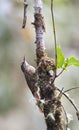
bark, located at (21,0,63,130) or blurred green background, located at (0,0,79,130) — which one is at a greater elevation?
blurred green background, located at (0,0,79,130)

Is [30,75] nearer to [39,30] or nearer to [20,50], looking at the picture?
[39,30]

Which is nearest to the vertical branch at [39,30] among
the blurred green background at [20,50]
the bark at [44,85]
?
the bark at [44,85]

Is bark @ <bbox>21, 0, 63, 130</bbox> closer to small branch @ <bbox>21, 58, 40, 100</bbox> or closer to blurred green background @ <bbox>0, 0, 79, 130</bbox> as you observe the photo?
small branch @ <bbox>21, 58, 40, 100</bbox>

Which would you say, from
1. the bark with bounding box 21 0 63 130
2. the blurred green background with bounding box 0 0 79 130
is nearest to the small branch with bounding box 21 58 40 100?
the bark with bounding box 21 0 63 130

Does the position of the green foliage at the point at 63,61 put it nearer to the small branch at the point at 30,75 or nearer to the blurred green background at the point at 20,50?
the small branch at the point at 30,75

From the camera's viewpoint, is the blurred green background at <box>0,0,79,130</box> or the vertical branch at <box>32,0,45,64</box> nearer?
the vertical branch at <box>32,0,45,64</box>

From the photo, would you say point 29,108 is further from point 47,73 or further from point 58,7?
point 47,73
